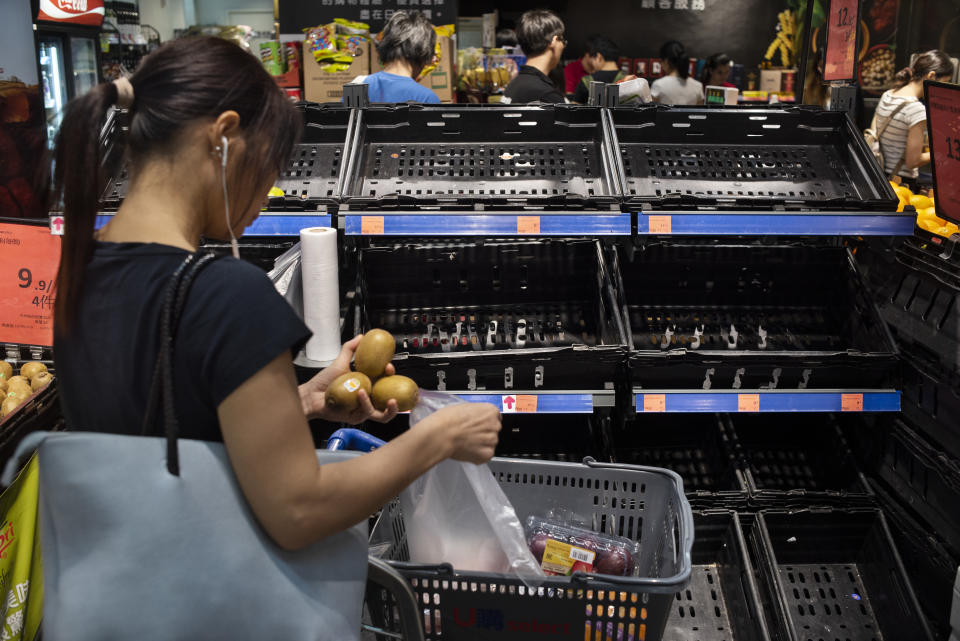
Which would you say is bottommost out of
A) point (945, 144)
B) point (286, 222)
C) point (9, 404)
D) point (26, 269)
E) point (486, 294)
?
point (9, 404)

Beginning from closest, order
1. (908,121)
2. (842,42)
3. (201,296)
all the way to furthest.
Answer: (201,296) → (842,42) → (908,121)

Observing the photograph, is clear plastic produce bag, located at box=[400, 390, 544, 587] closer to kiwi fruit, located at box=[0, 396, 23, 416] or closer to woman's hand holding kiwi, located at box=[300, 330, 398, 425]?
woman's hand holding kiwi, located at box=[300, 330, 398, 425]

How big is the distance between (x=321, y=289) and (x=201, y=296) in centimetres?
128

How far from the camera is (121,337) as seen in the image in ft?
3.51

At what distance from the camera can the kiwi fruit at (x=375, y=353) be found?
1660 mm

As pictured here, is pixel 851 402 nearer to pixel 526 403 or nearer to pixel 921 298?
pixel 921 298

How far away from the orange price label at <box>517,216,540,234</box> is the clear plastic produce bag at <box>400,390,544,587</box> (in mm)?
965

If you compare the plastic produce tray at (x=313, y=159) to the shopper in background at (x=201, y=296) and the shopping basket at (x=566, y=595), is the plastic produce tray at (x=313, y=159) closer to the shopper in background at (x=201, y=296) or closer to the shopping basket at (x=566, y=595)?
the shopping basket at (x=566, y=595)

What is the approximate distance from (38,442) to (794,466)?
2.56m

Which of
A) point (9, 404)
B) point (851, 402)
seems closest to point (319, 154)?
point (9, 404)

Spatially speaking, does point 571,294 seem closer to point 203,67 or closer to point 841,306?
point 841,306

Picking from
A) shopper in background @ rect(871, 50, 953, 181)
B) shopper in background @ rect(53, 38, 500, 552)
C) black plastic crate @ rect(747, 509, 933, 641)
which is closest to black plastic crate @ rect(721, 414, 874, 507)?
black plastic crate @ rect(747, 509, 933, 641)

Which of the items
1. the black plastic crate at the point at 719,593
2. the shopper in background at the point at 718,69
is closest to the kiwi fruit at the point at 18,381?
the black plastic crate at the point at 719,593

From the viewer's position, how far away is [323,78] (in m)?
5.65
